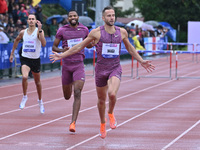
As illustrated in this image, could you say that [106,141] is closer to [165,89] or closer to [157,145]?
[157,145]

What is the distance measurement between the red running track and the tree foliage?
47014 mm

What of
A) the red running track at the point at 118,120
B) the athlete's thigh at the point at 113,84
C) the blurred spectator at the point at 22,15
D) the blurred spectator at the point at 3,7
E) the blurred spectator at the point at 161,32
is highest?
the blurred spectator at the point at 3,7

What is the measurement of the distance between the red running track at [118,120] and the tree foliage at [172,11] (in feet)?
154

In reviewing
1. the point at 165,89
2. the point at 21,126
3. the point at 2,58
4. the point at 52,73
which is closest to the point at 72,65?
the point at 21,126

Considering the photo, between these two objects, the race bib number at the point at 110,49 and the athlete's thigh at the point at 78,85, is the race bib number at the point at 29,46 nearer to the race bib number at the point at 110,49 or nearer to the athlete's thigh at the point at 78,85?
the athlete's thigh at the point at 78,85

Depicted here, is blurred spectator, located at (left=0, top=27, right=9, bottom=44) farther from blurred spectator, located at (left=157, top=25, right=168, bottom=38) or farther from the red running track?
blurred spectator, located at (left=157, top=25, right=168, bottom=38)

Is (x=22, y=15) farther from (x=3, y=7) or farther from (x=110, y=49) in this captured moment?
(x=110, y=49)

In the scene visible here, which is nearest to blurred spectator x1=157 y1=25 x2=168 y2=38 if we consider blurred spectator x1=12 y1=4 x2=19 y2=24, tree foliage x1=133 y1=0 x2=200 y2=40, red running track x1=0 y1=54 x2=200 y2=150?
tree foliage x1=133 y1=0 x2=200 y2=40

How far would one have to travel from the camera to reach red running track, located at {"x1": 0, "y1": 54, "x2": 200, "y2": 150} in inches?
339

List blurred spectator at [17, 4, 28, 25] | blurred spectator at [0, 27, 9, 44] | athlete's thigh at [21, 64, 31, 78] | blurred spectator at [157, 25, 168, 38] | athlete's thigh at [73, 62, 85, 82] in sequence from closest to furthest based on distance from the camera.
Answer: athlete's thigh at [73, 62, 85, 82] < athlete's thigh at [21, 64, 31, 78] < blurred spectator at [0, 27, 9, 44] < blurred spectator at [17, 4, 28, 25] < blurred spectator at [157, 25, 168, 38]

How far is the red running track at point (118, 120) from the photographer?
8.62 meters

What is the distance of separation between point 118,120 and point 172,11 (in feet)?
179

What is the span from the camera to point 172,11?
64750 mm

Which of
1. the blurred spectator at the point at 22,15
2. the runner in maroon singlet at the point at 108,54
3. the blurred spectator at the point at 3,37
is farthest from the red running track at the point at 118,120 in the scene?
the blurred spectator at the point at 22,15
